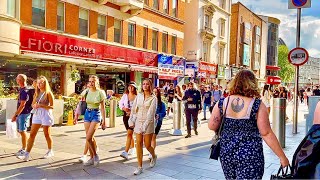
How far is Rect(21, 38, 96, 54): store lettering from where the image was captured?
15.1m

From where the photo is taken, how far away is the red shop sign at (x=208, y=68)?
2872 cm

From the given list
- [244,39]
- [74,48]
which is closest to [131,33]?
[74,48]

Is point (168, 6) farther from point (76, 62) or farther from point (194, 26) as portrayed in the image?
point (76, 62)

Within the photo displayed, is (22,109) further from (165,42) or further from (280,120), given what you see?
(165,42)

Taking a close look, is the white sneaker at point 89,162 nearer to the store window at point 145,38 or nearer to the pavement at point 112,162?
the pavement at point 112,162

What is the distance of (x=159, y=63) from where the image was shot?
24.2m

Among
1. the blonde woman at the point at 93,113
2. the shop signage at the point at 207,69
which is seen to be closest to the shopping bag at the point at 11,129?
the blonde woman at the point at 93,113

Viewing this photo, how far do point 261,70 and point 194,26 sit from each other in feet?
71.5

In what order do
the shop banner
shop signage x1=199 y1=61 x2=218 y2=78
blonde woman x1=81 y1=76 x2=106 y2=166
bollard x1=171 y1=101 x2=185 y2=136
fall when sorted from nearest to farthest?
blonde woman x1=81 y1=76 x2=106 y2=166 → bollard x1=171 y1=101 x2=185 y2=136 → the shop banner → shop signage x1=199 y1=61 x2=218 y2=78

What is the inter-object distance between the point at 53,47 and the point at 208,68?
1737 cm

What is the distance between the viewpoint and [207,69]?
97.6ft

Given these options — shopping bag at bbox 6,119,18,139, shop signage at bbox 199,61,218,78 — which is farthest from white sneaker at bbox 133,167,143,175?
shop signage at bbox 199,61,218,78

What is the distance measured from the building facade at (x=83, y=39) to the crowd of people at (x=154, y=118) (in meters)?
7.83

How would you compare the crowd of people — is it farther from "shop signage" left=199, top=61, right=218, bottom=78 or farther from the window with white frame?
"shop signage" left=199, top=61, right=218, bottom=78
